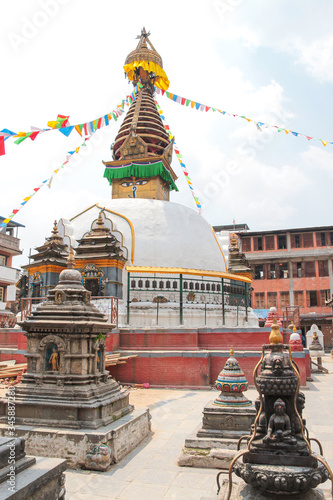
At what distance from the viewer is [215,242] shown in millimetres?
20031

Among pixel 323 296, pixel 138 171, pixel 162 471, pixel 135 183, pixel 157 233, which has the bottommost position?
pixel 162 471

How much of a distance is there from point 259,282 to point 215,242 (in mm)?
22142

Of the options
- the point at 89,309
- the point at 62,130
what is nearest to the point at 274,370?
the point at 89,309

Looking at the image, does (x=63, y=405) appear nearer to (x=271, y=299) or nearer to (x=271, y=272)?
(x=271, y=299)

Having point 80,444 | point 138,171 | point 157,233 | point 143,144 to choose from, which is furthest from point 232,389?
point 143,144

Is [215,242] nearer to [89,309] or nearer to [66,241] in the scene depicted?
[66,241]

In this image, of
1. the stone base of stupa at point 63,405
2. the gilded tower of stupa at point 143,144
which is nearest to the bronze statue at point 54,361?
the stone base of stupa at point 63,405

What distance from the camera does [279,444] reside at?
3477mm

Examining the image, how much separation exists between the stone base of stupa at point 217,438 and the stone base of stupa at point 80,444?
0.94 m

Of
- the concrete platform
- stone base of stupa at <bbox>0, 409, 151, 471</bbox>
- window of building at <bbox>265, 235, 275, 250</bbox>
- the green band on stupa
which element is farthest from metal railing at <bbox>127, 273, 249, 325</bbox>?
window of building at <bbox>265, 235, 275, 250</bbox>

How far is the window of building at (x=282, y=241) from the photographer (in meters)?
41.1

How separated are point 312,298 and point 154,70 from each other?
989 inches

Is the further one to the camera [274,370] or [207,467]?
[207,467]

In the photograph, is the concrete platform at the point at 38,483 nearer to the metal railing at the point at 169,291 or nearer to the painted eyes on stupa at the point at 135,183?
the metal railing at the point at 169,291
